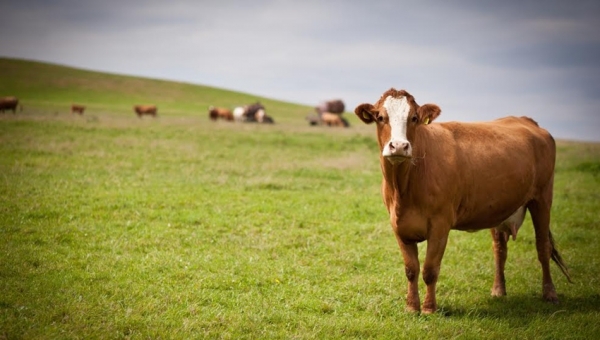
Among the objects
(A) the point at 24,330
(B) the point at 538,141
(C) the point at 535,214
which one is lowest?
(A) the point at 24,330

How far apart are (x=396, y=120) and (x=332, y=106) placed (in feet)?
199

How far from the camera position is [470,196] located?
296 inches

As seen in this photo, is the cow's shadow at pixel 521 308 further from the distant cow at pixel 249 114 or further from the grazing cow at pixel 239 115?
the grazing cow at pixel 239 115

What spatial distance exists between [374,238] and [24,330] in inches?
290

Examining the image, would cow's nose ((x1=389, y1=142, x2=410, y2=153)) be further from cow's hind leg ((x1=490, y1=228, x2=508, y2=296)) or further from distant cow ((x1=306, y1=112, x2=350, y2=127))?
distant cow ((x1=306, y1=112, x2=350, y2=127))

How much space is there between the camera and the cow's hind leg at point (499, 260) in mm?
8508

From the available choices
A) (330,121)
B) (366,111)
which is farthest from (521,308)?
(330,121)

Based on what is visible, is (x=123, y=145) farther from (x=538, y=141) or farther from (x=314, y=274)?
(x=538, y=141)

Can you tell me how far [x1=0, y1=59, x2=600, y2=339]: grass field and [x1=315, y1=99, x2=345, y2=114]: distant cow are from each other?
46.5 meters

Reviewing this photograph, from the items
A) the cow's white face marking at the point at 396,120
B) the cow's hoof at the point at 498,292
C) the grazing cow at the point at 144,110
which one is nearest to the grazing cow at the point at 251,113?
the grazing cow at the point at 144,110

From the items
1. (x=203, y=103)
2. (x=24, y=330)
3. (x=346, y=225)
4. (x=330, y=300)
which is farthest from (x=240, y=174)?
(x=203, y=103)

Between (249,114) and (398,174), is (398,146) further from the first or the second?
(249,114)

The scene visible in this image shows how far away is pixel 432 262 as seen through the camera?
706 centimetres

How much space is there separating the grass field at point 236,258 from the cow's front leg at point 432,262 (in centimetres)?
22
